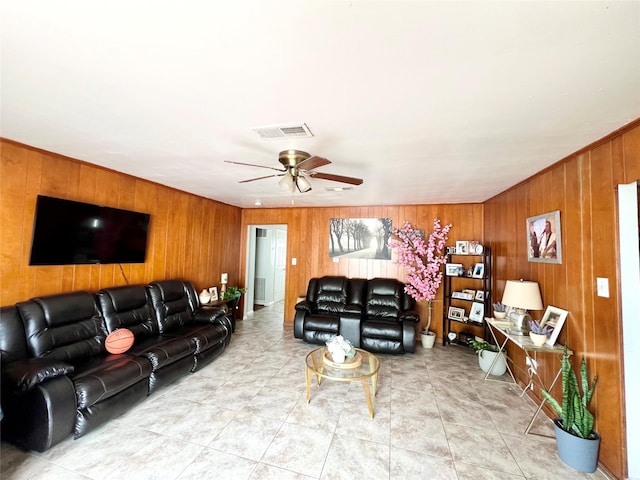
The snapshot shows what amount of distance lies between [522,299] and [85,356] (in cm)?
419

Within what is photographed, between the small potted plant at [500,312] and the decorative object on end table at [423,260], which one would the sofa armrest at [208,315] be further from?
the small potted plant at [500,312]

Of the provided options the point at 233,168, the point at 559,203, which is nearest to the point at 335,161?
the point at 233,168

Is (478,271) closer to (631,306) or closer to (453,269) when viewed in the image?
(453,269)

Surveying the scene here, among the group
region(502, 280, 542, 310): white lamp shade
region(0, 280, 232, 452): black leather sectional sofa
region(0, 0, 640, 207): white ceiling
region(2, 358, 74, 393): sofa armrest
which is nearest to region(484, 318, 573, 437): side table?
region(502, 280, 542, 310): white lamp shade

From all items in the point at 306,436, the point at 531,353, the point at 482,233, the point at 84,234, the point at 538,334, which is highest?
the point at 482,233

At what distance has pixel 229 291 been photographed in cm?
488

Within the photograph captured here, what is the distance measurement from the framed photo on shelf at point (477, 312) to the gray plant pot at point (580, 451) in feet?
6.98

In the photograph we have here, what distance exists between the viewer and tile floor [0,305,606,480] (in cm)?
177

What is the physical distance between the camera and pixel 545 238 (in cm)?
262

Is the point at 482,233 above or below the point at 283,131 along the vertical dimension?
below

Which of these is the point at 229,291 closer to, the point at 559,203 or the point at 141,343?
the point at 141,343

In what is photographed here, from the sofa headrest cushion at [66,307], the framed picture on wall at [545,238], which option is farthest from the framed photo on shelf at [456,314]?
the sofa headrest cushion at [66,307]

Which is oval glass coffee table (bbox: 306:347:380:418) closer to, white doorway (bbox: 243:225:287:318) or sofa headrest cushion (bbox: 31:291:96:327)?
sofa headrest cushion (bbox: 31:291:96:327)

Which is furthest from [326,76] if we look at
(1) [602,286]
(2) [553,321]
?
(2) [553,321]
